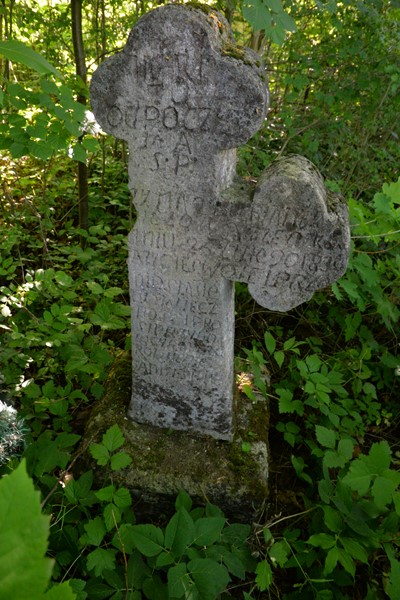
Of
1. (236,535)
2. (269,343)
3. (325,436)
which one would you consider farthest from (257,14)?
(236,535)

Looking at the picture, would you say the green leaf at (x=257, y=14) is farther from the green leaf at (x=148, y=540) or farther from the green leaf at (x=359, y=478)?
the green leaf at (x=148, y=540)

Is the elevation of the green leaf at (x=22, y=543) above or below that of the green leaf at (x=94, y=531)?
above

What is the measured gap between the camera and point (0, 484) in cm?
49

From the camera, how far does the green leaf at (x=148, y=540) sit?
5.62 ft

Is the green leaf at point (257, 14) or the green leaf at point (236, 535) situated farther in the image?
the green leaf at point (236, 535)

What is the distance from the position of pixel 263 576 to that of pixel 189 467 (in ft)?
1.83

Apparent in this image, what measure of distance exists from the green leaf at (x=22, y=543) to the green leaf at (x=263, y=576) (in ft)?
5.45

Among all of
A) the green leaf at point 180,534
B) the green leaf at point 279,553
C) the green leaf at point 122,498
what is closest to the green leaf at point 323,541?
the green leaf at point 279,553

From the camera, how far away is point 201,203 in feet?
5.87

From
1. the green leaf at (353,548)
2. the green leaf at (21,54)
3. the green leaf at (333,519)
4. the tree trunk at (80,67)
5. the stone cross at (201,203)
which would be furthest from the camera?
the tree trunk at (80,67)

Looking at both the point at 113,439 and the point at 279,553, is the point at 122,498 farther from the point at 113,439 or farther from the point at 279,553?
the point at 279,553

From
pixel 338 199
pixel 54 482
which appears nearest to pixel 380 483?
pixel 338 199

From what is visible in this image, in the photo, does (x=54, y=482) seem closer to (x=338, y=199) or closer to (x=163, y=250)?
(x=163, y=250)

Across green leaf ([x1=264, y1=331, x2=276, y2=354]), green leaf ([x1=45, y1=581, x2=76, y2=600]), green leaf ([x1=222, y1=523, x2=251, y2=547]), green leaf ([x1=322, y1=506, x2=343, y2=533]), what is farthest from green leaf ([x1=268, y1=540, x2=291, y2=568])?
green leaf ([x1=45, y1=581, x2=76, y2=600])
